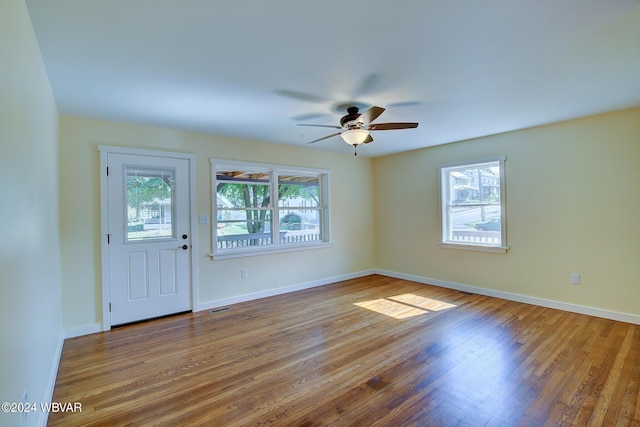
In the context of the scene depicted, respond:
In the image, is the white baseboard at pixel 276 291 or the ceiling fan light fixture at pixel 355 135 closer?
the ceiling fan light fixture at pixel 355 135

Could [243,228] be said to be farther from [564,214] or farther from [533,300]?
[564,214]

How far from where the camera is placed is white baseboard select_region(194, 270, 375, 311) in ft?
14.0

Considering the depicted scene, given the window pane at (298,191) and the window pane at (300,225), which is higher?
the window pane at (298,191)

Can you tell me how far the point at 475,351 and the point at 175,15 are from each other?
3444 millimetres

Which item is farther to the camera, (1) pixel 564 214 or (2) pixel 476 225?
(2) pixel 476 225

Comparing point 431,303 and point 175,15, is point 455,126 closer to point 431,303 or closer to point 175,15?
point 431,303

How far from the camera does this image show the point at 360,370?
2.52 metres

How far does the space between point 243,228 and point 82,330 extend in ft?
7.26

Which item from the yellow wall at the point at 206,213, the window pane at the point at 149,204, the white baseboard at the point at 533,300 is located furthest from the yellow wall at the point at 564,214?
the window pane at the point at 149,204

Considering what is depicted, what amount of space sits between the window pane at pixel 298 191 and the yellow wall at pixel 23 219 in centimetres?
307

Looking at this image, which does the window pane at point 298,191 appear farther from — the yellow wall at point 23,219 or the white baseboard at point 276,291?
the yellow wall at point 23,219

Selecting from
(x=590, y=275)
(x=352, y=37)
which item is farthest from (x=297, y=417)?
(x=590, y=275)

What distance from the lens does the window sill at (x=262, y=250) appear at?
4.32 m

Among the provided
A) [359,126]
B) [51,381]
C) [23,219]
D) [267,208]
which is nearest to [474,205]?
[359,126]
